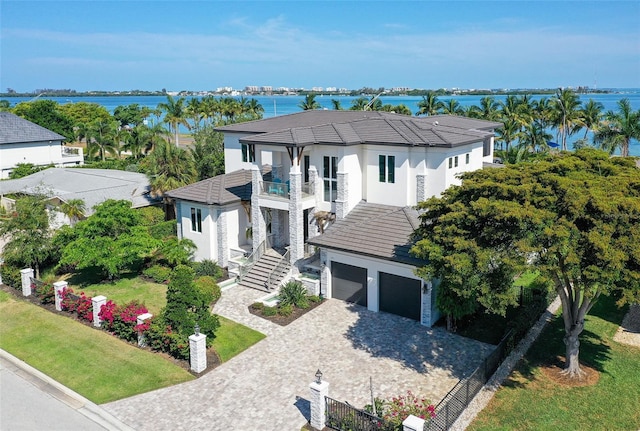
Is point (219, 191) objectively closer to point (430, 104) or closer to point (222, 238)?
point (222, 238)

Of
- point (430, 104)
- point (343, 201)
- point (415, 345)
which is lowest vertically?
point (415, 345)

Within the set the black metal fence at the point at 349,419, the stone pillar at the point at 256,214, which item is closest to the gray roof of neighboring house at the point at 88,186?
the stone pillar at the point at 256,214

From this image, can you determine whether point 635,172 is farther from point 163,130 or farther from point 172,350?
point 163,130

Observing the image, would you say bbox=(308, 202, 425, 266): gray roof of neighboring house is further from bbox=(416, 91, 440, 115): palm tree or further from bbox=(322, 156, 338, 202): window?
bbox=(416, 91, 440, 115): palm tree

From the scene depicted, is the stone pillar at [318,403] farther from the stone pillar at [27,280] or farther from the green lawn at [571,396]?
the stone pillar at [27,280]

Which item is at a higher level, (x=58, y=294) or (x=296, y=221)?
(x=296, y=221)

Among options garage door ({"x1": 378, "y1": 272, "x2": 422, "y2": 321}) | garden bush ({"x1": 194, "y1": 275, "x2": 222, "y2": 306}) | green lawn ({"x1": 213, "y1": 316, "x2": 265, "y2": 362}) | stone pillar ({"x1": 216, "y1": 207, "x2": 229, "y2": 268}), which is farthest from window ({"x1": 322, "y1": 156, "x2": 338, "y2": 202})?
green lawn ({"x1": 213, "y1": 316, "x2": 265, "y2": 362})

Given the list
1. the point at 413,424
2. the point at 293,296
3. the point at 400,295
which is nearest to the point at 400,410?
the point at 413,424
